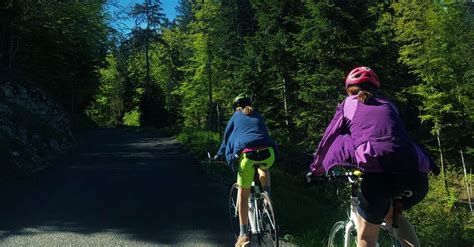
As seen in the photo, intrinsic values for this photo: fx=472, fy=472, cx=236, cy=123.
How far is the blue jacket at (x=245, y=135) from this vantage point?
5.57 meters

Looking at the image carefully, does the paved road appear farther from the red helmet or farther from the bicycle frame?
the red helmet

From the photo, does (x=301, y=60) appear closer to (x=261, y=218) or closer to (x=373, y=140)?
(x=261, y=218)

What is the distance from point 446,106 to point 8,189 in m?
25.8

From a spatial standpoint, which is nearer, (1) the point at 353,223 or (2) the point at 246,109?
(1) the point at 353,223

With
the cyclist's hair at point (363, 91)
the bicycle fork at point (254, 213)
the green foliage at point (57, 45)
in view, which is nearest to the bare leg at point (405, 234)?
the cyclist's hair at point (363, 91)

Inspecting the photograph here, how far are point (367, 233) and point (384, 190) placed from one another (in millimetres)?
376

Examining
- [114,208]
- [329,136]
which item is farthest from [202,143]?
[329,136]

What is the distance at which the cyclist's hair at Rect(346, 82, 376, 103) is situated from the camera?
3424 mm

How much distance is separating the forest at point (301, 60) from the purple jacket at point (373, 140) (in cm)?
965

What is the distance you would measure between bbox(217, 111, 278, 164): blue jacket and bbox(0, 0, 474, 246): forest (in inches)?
297

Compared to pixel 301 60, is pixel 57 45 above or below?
above

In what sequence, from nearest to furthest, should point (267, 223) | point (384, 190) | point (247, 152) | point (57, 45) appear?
point (384, 190) < point (267, 223) < point (247, 152) < point (57, 45)

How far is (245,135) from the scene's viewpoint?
5.61 m

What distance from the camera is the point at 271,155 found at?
564cm
